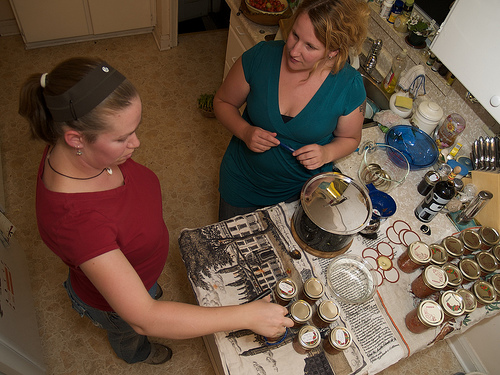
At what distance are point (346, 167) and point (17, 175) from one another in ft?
6.88

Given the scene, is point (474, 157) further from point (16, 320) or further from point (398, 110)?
point (16, 320)

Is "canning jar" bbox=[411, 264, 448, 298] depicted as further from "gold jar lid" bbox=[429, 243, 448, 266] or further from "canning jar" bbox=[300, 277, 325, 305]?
"canning jar" bbox=[300, 277, 325, 305]

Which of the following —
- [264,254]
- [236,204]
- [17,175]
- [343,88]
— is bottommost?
[17,175]

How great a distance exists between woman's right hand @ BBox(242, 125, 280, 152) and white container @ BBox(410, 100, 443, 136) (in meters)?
0.84

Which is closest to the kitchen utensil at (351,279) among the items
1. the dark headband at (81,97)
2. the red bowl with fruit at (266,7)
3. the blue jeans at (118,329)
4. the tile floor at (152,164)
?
the blue jeans at (118,329)

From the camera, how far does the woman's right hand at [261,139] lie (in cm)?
136

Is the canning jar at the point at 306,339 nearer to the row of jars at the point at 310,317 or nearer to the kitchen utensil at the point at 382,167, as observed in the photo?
the row of jars at the point at 310,317

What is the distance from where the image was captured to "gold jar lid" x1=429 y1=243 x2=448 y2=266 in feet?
4.33

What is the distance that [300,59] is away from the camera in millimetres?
1285

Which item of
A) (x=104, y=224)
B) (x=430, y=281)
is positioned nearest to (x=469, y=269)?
(x=430, y=281)

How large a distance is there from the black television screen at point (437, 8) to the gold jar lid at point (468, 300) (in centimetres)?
132

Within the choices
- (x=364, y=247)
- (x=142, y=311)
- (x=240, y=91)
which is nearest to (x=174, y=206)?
(x=240, y=91)

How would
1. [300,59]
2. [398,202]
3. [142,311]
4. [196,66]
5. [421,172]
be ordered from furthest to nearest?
1. [196,66]
2. [421,172]
3. [398,202]
4. [300,59]
5. [142,311]

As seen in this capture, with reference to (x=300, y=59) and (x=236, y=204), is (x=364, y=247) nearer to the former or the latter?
(x=236, y=204)
